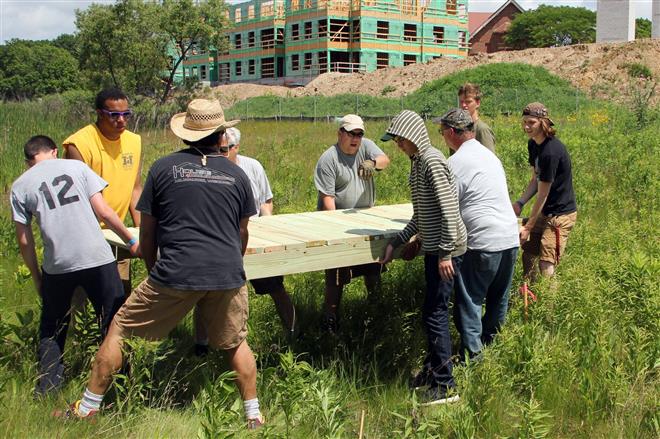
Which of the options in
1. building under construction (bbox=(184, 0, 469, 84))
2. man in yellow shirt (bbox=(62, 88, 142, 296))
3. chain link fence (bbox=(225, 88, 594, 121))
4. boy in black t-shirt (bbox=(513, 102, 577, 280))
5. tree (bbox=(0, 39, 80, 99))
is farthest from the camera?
tree (bbox=(0, 39, 80, 99))

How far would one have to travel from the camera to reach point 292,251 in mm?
4613

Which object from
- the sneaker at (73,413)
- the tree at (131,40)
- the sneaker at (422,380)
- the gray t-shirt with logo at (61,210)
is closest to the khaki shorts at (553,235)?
the sneaker at (422,380)

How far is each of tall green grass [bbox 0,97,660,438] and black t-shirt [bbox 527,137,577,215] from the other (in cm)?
57

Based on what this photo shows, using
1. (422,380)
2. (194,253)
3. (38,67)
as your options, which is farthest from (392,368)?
(38,67)

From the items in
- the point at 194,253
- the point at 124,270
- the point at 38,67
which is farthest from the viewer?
the point at 38,67

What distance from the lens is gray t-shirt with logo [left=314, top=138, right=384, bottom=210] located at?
625 cm

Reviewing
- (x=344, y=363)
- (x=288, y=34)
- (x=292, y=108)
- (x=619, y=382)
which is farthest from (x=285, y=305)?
(x=288, y=34)

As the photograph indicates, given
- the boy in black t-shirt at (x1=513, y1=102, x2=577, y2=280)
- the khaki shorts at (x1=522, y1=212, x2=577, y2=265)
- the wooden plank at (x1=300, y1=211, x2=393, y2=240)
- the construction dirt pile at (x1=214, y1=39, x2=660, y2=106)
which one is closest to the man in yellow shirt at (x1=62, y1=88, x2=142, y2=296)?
the wooden plank at (x1=300, y1=211, x2=393, y2=240)

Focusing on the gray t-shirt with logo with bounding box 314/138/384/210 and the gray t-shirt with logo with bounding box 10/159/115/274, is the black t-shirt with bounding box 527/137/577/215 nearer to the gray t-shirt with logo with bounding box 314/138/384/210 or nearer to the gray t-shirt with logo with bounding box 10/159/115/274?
the gray t-shirt with logo with bounding box 314/138/384/210

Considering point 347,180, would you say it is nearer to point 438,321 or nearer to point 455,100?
point 438,321

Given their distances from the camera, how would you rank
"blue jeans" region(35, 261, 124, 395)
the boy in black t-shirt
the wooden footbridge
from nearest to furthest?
"blue jeans" region(35, 261, 124, 395) < the wooden footbridge < the boy in black t-shirt

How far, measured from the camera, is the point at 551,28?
67.4m

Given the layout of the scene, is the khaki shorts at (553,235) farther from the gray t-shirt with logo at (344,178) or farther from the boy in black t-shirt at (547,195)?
the gray t-shirt with logo at (344,178)

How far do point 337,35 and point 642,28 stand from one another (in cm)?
3447
